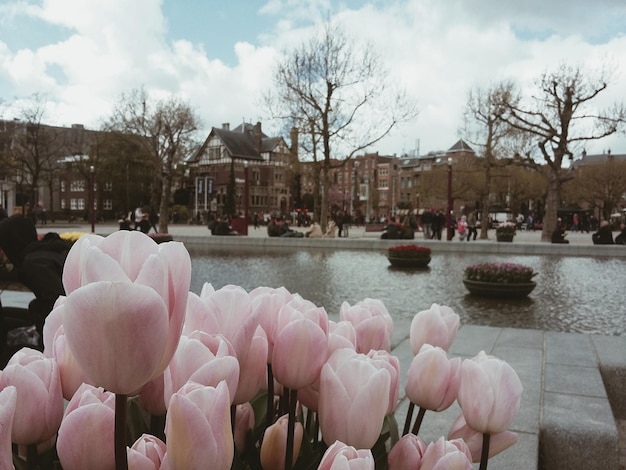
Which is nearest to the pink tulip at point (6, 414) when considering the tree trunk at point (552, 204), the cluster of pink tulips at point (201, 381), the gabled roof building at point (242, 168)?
the cluster of pink tulips at point (201, 381)

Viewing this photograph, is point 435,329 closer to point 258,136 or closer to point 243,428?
point 243,428

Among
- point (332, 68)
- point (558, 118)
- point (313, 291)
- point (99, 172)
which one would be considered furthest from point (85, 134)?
point (313, 291)

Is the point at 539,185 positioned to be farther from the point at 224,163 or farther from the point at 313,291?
the point at 313,291

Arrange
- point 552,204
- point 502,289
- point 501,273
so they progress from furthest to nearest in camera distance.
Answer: point 552,204, point 501,273, point 502,289

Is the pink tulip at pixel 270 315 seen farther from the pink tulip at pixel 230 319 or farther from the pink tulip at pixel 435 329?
the pink tulip at pixel 435 329

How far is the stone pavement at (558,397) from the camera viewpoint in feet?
9.52

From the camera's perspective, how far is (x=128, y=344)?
1.88 feet

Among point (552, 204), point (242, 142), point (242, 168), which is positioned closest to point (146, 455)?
point (552, 204)

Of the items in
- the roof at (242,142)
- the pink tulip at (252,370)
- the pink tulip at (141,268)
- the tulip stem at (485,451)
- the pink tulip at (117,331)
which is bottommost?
the tulip stem at (485,451)

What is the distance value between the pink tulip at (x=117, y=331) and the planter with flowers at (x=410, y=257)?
14879mm

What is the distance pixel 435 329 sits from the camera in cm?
108

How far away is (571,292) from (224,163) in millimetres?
79809

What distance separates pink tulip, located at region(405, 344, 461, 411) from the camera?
90 cm

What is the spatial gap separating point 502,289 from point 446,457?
9.98 metres
